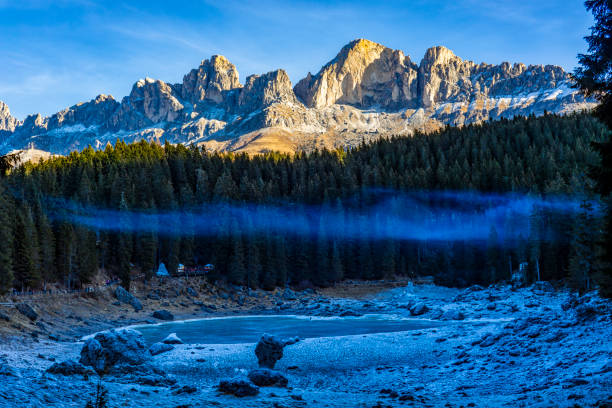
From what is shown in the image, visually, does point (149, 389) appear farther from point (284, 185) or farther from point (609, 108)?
point (284, 185)

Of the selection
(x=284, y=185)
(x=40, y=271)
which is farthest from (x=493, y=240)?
(x=40, y=271)

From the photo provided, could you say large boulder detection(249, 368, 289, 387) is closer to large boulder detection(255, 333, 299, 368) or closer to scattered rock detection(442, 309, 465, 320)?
large boulder detection(255, 333, 299, 368)

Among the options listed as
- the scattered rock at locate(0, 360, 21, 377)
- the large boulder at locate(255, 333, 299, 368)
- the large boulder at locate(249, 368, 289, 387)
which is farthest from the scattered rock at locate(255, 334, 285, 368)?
the scattered rock at locate(0, 360, 21, 377)

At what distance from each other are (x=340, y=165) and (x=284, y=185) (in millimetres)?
18193

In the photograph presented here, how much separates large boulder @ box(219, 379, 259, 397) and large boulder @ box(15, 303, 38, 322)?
29718 mm

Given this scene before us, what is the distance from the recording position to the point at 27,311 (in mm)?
42750

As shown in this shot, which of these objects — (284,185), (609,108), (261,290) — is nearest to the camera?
(609,108)

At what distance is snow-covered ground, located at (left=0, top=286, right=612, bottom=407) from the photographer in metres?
17.4

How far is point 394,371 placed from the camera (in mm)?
25906

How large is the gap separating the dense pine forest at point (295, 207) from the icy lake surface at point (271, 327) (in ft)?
58.2

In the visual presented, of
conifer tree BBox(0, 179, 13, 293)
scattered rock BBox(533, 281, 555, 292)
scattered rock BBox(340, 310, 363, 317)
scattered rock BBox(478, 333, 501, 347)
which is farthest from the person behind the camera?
scattered rock BBox(533, 281, 555, 292)

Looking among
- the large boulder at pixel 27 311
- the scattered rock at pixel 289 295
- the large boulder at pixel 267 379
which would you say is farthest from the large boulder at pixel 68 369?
the scattered rock at pixel 289 295

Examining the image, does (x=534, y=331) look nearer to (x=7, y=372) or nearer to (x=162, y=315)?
(x=7, y=372)

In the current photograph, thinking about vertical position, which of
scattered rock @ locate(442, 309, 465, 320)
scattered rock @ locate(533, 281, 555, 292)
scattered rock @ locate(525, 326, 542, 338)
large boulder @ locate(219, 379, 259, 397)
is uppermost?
scattered rock @ locate(525, 326, 542, 338)
